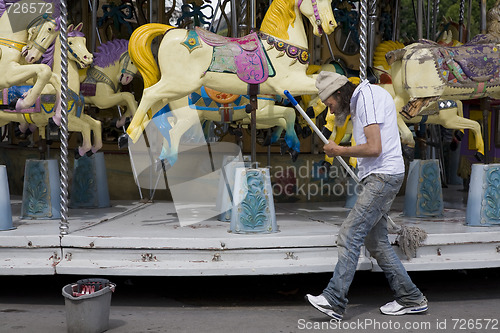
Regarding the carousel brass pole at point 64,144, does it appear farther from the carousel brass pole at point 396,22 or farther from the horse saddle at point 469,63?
the carousel brass pole at point 396,22

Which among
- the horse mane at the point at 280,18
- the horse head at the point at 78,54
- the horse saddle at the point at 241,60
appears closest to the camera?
the horse saddle at the point at 241,60

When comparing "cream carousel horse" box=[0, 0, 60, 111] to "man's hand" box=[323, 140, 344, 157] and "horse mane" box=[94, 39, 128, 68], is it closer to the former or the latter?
"horse mane" box=[94, 39, 128, 68]

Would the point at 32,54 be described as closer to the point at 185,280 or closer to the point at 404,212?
the point at 185,280

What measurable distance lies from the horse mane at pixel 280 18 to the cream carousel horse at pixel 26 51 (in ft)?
7.03

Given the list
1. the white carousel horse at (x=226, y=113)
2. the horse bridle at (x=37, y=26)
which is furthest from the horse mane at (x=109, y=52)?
the horse bridle at (x=37, y=26)

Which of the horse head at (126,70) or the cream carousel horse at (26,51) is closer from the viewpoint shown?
the cream carousel horse at (26,51)

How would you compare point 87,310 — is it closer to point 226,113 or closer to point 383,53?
point 226,113

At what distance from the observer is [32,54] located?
258 inches

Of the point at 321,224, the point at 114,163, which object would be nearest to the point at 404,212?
the point at 321,224

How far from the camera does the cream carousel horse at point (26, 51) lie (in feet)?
20.5

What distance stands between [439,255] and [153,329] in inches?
97.9

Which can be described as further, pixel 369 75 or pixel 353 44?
pixel 353 44

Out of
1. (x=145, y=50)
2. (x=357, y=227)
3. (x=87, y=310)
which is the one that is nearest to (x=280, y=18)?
(x=145, y=50)

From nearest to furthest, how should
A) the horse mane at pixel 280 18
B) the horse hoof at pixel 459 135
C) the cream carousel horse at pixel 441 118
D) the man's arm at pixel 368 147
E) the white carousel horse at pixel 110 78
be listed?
the man's arm at pixel 368 147, the horse mane at pixel 280 18, the cream carousel horse at pixel 441 118, the white carousel horse at pixel 110 78, the horse hoof at pixel 459 135
